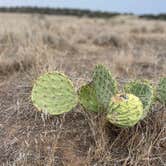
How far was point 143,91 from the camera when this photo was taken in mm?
4281

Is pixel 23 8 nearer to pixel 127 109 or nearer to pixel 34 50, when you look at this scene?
pixel 34 50

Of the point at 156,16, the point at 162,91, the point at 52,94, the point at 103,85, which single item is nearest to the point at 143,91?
the point at 162,91

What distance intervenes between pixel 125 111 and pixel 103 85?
34cm

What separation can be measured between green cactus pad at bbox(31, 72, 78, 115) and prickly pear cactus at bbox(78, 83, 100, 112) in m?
0.10

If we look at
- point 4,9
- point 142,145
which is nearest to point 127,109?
point 142,145

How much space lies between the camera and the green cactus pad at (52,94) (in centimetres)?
426

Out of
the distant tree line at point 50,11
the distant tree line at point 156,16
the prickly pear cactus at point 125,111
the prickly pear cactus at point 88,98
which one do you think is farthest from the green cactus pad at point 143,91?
the distant tree line at point 50,11

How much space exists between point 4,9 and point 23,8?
7.64 ft

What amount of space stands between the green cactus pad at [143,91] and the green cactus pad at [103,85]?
217 millimetres

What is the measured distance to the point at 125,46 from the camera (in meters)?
13.1

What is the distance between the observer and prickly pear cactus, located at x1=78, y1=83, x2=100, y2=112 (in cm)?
430

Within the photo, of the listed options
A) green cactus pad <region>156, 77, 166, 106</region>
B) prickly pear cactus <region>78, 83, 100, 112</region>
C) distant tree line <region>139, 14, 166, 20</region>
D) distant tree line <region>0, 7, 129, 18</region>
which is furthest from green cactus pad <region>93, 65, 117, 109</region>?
distant tree line <region>0, 7, 129, 18</region>

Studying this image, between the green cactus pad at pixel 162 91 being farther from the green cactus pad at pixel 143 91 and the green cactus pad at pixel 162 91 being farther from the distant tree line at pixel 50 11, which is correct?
the distant tree line at pixel 50 11

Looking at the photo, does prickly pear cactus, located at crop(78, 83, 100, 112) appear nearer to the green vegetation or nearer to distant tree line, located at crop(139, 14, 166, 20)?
the green vegetation
